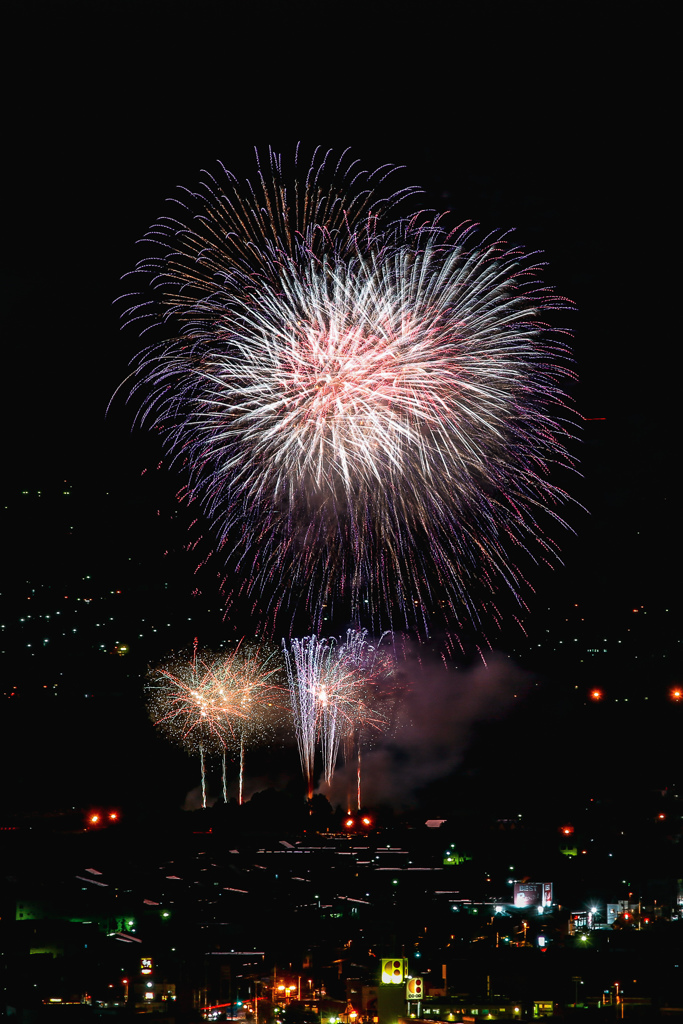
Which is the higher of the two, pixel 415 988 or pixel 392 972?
pixel 392 972

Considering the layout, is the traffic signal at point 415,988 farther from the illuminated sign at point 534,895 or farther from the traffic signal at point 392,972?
the illuminated sign at point 534,895

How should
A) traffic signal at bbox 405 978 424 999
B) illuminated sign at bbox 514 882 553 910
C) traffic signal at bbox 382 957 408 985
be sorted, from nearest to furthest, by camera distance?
traffic signal at bbox 382 957 408 985 → traffic signal at bbox 405 978 424 999 → illuminated sign at bbox 514 882 553 910

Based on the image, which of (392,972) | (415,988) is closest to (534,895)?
(415,988)

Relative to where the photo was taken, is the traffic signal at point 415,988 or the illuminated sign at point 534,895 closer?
the traffic signal at point 415,988

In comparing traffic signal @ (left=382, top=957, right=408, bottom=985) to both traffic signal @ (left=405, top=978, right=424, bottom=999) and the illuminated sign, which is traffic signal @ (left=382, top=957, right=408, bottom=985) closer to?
traffic signal @ (left=405, top=978, right=424, bottom=999)

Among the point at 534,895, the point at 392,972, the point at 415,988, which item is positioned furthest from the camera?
the point at 534,895

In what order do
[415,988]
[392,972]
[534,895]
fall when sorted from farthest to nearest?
[534,895]
[415,988]
[392,972]

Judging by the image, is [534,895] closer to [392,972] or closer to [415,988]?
[415,988]

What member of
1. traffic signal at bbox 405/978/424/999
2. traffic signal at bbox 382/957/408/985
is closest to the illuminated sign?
traffic signal at bbox 405/978/424/999

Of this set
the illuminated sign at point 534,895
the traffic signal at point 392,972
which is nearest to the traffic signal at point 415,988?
the traffic signal at point 392,972

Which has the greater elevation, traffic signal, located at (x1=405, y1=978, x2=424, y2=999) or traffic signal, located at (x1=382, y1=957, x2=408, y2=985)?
traffic signal, located at (x1=382, y1=957, x2=408, y2=985)

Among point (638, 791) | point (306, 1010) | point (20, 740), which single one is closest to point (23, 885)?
point (20, 740)
